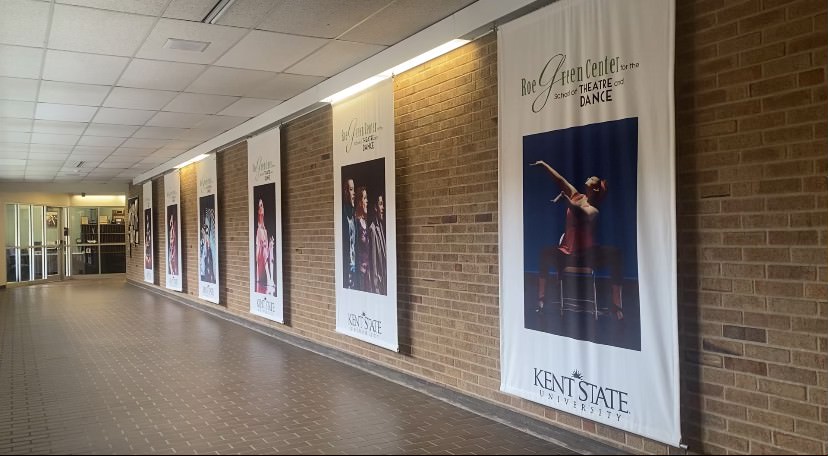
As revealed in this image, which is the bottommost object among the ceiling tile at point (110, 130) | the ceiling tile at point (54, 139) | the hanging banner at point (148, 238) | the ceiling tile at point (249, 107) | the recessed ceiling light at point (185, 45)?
the hanging banner at point (148, 238)

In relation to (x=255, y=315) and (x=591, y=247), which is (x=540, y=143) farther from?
(x=255, y=315)

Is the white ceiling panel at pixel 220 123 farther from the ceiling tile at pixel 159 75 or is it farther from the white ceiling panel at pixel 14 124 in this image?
the white ceiling panel at pixel 14 124

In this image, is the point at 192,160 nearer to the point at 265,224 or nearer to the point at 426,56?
the point at 265,224

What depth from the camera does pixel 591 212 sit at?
3.83m

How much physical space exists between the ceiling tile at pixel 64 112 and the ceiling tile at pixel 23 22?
277cm

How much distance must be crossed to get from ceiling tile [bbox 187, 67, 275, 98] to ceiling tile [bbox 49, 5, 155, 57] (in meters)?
0.97

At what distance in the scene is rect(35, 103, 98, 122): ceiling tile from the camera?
8016 mm

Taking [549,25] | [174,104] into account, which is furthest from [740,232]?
[174,104]

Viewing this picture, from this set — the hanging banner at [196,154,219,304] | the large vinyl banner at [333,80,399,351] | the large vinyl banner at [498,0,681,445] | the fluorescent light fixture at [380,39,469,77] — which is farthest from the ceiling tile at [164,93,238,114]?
the large vinyl banner at [498,0,681,445]

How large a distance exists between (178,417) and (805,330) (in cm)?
416

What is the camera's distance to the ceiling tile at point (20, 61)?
18.5ft

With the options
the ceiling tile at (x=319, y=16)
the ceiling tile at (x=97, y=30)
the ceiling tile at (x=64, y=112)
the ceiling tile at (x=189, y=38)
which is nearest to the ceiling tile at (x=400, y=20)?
the ceiling tile at (x=319, y=16)

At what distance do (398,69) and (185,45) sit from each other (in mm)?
1897

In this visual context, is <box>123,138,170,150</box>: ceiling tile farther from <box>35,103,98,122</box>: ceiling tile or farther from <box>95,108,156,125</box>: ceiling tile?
<box>35,103,98,122</box>: ceiling tile
